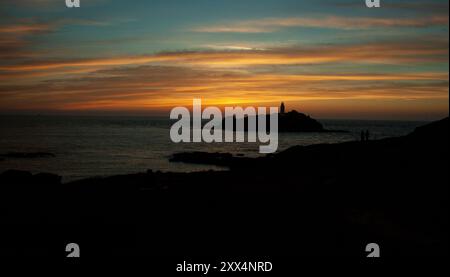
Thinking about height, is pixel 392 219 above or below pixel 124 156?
above

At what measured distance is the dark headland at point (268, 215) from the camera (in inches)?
447

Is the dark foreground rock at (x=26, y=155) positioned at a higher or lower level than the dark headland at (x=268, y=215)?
lower

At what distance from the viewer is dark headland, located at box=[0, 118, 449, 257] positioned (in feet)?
37.3

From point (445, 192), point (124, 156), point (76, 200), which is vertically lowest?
point (124, 156)

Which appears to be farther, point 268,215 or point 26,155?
point 26,155

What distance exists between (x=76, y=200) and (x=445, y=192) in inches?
619

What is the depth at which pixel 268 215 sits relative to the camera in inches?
551

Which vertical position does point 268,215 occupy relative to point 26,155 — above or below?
above

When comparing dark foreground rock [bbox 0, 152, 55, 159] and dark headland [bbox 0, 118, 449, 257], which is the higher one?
dark headland [bbox 0, 118, 449, 257]

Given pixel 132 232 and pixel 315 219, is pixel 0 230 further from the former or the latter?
pixel 315 219

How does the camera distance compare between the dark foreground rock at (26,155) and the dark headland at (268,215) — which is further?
the dark foreground rock at (26,155)

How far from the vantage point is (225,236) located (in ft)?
39.6

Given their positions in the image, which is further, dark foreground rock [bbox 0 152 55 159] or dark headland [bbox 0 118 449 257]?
dark foreground rock [bbox 0 152 55 159]
